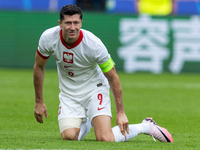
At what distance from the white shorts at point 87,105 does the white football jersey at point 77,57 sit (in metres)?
0.07

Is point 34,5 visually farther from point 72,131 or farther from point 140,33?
point 72,131

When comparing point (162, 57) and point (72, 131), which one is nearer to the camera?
point (72, 131)

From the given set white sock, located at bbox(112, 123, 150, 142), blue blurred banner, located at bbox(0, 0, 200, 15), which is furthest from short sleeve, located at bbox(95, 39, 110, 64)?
blue blurred banner, located at bbox(0, 0, 200, 15)

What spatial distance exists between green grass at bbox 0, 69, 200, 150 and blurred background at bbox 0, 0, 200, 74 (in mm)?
455

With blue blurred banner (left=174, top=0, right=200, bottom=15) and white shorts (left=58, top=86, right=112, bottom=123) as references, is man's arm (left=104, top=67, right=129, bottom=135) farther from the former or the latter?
blue blurred banner (left=174, top=0, right=200, bottom=15)

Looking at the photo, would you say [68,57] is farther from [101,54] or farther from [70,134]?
[70,134]

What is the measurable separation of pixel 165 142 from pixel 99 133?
2.66 feet

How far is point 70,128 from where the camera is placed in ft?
18.9

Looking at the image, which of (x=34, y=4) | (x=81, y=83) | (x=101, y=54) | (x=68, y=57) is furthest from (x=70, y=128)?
(x=34, y=4)

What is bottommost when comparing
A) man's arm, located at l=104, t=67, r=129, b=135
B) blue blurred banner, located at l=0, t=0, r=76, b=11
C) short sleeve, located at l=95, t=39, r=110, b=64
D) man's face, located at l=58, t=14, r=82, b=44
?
blue blurred banner, located at l=0, t=0, r=76, b=11

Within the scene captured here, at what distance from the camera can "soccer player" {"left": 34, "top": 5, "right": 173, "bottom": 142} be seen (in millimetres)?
5520

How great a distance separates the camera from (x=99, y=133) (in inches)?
223

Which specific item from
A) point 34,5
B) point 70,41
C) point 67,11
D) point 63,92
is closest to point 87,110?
point 63,92

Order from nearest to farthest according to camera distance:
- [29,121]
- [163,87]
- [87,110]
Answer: [87,110] < [29,121] < [163,87]
